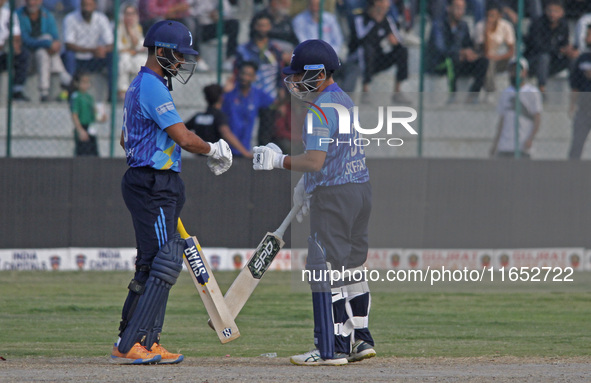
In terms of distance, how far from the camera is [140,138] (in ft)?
22.1

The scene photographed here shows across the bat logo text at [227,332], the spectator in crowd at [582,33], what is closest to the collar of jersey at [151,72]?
the bat logo text at [227,332]

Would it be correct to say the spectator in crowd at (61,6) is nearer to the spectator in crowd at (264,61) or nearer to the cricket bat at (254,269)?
the spectator in crowd at (264,61)

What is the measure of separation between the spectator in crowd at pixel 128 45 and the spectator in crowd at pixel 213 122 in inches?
44.7

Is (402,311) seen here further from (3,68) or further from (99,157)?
(3,68)

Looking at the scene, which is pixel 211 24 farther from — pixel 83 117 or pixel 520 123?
pixel 520 123

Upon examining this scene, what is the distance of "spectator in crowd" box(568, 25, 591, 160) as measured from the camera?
48.3 feet

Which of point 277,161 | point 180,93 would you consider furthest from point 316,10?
point 277,161

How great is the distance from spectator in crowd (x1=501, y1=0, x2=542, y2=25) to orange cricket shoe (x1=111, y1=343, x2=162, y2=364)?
396 inches

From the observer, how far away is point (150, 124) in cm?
673

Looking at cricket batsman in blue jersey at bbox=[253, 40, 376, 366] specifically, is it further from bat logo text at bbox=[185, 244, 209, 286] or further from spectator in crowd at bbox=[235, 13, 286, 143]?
spectator in crowd at bbox=[235, 13, 286, 143]

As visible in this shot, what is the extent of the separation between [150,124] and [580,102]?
977 cm

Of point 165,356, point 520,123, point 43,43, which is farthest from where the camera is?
point 520,123

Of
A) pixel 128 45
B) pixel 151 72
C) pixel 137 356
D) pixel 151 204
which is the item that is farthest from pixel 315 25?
pixel 137 356

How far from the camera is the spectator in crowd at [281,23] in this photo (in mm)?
14703
